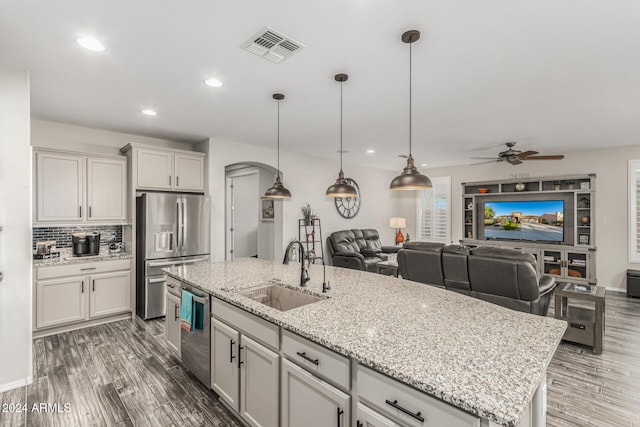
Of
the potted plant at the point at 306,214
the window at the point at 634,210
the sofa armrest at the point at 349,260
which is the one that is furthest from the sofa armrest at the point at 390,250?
the window at the point at 634,210

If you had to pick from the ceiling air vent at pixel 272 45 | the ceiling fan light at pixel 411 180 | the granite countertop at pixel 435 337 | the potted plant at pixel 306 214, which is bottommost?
the granite countertop at pixel 435 337

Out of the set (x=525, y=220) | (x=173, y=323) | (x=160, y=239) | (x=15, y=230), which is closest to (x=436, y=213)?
(x=525, y=220)

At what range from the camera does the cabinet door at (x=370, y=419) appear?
124cm

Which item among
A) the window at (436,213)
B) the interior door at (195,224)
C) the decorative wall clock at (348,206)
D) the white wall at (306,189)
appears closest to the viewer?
the interior door at (195,224)

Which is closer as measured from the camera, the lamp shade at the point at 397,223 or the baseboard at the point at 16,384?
the baseboard at the point at 16,384

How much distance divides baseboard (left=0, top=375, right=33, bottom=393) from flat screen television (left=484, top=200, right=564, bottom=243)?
26.3 feet

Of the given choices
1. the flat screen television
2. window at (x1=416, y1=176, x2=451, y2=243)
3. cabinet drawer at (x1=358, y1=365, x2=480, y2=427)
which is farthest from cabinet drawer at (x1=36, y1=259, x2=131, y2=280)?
the flat screen television

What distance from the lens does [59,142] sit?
13.6 ft

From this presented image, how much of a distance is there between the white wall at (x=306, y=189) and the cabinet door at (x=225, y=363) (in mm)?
2827

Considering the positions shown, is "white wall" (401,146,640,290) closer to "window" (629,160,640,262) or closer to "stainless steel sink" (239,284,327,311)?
"window" (629,160,640,262)

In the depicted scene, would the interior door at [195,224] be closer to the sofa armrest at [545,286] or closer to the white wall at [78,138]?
the white wall at [78,138]

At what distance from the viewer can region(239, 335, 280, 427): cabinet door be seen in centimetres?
181

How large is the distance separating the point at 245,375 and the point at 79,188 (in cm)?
358

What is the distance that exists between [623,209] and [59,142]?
935cm
